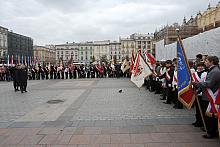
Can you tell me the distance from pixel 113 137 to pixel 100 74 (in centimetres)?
2052

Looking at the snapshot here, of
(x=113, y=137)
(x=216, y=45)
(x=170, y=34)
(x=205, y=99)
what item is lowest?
(x=113, y=137)

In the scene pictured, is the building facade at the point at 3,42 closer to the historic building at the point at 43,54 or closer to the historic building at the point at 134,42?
the historic building at the point at 43,54

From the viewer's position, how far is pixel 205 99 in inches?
222

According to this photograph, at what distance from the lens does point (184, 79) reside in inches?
234

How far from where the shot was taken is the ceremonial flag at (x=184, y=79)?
5766 mm

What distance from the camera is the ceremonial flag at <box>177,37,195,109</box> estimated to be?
577 centimetres

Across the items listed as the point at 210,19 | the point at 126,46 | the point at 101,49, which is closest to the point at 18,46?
the point at 126,46

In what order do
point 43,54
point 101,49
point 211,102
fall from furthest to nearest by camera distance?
1. point 101,49
2. point 43,54
3. point 211,102

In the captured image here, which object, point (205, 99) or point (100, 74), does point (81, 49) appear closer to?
point (100, 74)

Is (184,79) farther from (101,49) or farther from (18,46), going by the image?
(101,49)

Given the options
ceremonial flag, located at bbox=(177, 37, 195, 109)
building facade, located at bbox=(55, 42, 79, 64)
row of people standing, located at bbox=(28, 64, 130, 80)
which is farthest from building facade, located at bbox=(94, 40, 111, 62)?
ceremonial flag, located at bbox=(177, 37, 195, 109)

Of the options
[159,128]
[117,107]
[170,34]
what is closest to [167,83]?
[117,107]

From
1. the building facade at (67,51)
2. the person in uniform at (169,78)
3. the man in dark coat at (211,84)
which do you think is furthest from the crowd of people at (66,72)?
the building facade at (67,51)

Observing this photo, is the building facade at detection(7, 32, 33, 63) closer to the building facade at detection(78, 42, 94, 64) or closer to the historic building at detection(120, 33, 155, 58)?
the historic building at detection(120, 33, 155, 58)
